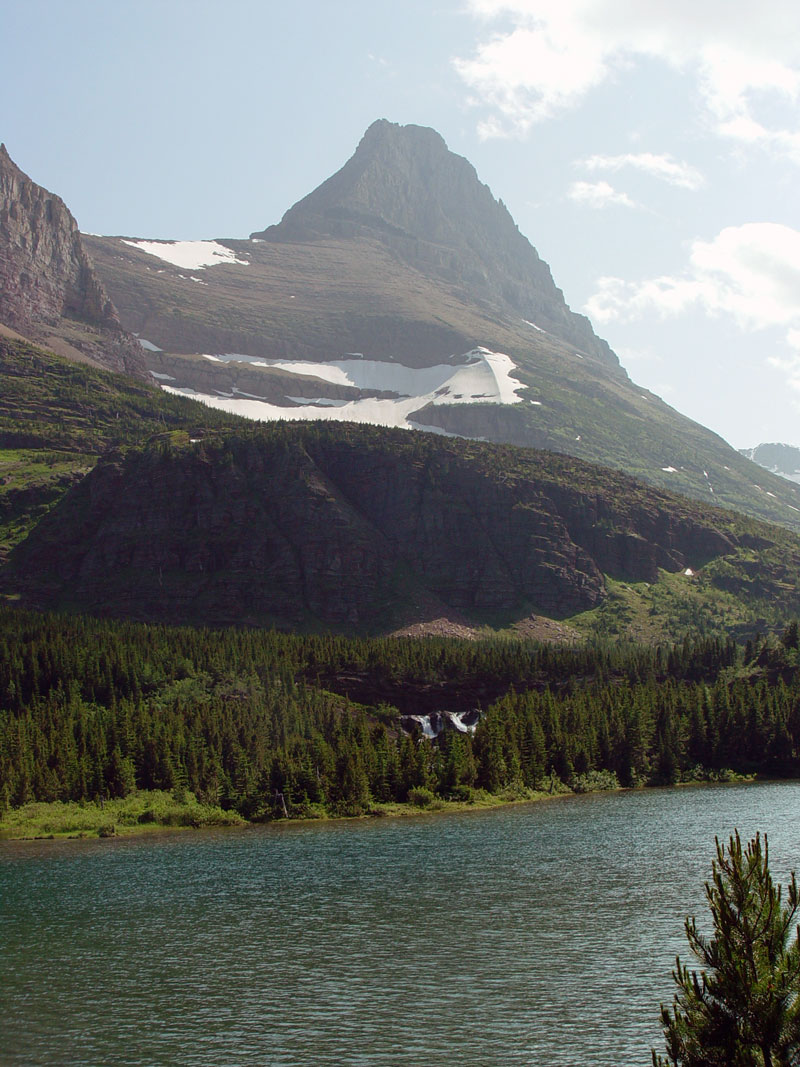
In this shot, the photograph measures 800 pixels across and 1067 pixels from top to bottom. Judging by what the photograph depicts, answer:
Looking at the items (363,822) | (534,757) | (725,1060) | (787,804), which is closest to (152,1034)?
(725,1060)

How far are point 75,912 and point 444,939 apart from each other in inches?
994

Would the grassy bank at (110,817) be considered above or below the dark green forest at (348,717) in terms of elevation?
below

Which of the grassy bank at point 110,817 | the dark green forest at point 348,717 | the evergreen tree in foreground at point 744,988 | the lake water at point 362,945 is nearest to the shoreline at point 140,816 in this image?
the grassy bank at point 110,817

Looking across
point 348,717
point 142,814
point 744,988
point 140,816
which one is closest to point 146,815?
point 142,814

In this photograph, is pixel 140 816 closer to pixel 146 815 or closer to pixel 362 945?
pixel 146 815

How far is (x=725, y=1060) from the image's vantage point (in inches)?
862

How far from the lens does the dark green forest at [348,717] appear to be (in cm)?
11919

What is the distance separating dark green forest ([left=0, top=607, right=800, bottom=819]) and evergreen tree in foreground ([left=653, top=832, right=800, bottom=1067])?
92248 mm

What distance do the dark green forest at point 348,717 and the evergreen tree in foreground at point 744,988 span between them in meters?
92.2

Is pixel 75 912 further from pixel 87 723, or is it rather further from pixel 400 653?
pixel 400 653

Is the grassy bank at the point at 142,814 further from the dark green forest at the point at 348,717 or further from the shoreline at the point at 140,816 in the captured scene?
the dark green forest at the point at 348,717

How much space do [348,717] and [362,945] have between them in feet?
317

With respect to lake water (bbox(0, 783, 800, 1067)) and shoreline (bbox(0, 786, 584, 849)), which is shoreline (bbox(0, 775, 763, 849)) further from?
lake water (bbox(0, 783, 800, 1067))

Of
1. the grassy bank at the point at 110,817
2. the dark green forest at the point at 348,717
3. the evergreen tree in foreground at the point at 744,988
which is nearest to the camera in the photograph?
the evergreen tree in foreground at the point at 744,988
